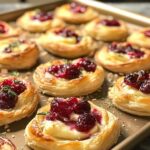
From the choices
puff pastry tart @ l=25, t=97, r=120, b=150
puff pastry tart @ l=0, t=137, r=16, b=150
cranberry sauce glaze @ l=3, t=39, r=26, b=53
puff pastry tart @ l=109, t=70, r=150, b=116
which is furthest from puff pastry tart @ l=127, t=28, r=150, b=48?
puff pastry tart @ l=0, t=137, r=16, b=150

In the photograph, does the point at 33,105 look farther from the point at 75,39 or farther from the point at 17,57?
the point at 75,39

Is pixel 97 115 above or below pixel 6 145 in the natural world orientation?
above

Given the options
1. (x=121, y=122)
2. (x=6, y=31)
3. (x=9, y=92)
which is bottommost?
(x=6, y=31)

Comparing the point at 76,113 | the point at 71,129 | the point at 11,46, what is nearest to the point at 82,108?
the point at 76,113

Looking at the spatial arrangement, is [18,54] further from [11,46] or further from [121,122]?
[121,122]

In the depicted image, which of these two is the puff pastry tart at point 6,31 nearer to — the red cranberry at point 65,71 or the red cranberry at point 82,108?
the red cranberry at point 65,71

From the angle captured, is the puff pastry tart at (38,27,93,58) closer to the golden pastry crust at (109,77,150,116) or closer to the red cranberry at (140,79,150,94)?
the golden pastry crust at (109,77,150,116)
